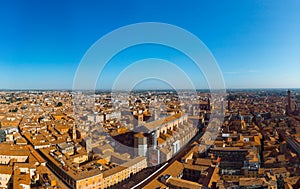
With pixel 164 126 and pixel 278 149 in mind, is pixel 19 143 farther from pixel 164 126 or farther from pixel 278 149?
pixel 278 149

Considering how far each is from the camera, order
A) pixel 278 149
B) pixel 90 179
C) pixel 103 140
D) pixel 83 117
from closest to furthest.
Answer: pixel 90 179
pixel 278 149
pixel 103 140
pixel 83 117

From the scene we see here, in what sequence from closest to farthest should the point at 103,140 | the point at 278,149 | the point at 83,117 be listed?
the point at 278,149 < the point at 103,140 < the point at 83,117

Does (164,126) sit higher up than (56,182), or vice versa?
(164,126)

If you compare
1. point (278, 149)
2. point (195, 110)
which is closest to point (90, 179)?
point (278, 149)

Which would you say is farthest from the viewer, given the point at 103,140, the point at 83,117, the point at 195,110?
the point at 195,110

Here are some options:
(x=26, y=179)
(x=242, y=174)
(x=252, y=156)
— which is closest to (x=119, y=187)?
(x=26, y=179)

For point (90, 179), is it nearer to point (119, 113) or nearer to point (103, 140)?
point (103, 140)

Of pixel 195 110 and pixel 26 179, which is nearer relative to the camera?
pixel 26 179

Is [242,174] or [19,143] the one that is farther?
[19,143]

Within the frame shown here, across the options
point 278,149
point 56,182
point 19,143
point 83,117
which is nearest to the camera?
point 56,182
